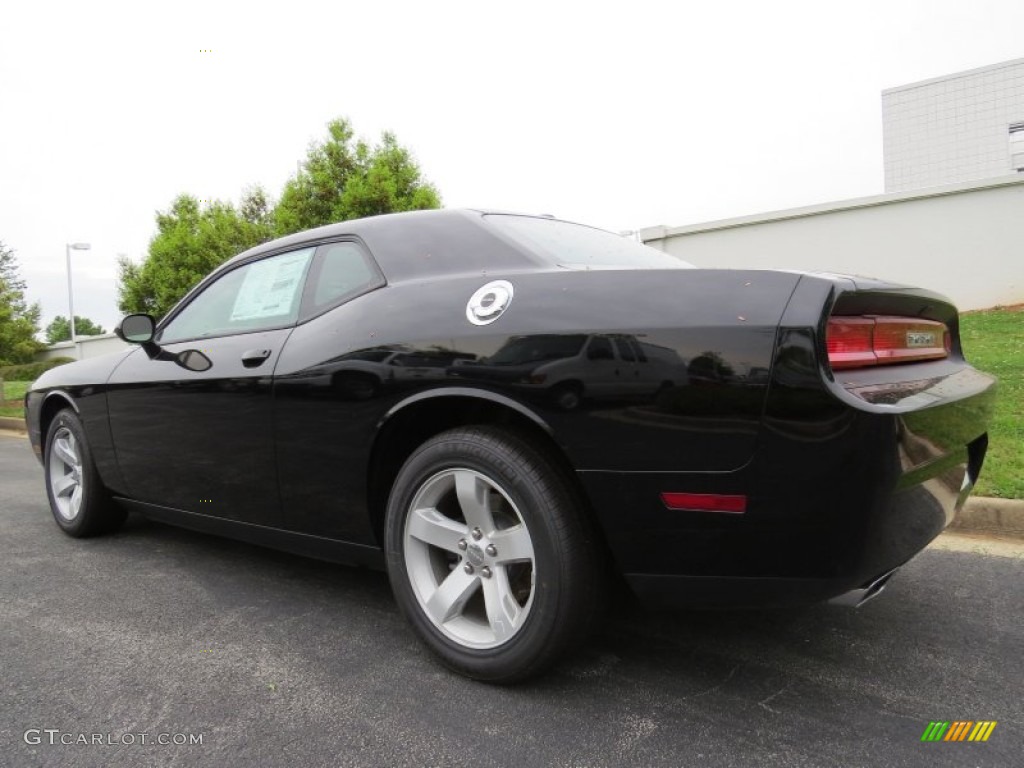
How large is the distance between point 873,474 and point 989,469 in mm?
2930

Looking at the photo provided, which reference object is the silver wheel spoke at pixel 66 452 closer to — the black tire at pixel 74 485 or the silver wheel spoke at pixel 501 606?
the black tire at pixel 74 485

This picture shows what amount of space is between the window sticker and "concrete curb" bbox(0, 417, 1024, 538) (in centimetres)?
323

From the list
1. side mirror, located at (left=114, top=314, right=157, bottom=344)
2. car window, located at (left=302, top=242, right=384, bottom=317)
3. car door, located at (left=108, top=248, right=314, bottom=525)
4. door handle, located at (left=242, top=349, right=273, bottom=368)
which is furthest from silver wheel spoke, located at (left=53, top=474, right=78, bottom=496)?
car window, located at (left=302, top=242, right=384, bottom=317)

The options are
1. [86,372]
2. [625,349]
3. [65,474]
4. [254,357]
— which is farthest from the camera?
[65,474]

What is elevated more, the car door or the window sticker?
the window sticker

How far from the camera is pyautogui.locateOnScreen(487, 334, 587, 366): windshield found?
1.86 m

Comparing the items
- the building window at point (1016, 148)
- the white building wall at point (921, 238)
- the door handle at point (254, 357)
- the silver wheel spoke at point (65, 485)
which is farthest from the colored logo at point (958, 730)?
the building window at point (1016, 148)

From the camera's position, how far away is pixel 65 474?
401 centimetres

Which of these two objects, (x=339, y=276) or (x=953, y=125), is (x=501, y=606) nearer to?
(x=339, y=276)

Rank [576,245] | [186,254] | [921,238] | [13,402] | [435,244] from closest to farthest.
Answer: [435,244], [576,245], [921,238], [13,402], [186,254]

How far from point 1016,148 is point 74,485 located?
2786cm

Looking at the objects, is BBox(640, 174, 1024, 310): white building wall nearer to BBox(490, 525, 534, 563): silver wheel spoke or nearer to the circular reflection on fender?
the circular reflection on fender

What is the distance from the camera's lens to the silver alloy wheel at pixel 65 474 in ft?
12.6

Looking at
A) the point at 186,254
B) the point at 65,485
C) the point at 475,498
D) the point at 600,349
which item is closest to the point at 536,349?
the point at 600,349
